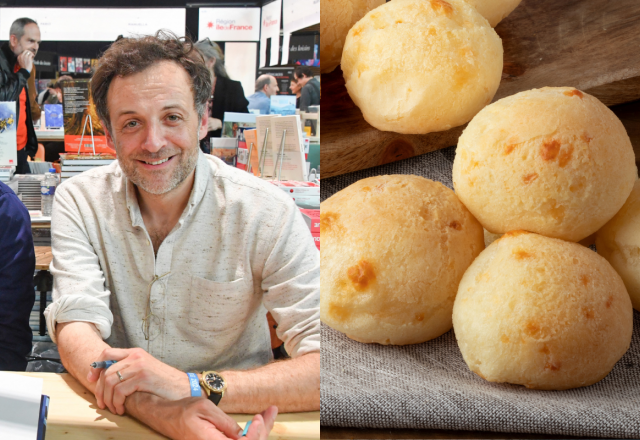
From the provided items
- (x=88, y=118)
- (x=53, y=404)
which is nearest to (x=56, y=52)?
(x=88, y=118)

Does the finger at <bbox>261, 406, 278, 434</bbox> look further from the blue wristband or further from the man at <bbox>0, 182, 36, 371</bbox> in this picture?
the man at <bbox>0, 182, 36, 371</bbox>

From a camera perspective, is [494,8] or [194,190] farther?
[494,8]

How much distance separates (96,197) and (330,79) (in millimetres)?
302

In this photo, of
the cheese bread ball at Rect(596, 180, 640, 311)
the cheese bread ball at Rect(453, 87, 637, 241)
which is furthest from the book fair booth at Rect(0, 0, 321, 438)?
the cheese bread ball at Rect(596, 180, 640, 311)

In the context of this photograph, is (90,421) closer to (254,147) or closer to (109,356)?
(109,356)

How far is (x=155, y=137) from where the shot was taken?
0.53 meters

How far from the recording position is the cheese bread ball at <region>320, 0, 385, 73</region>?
0.58m

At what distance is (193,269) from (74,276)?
12 cm

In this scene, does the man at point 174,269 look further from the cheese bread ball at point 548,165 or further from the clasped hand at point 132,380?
the cheese bread ball at point 548,165

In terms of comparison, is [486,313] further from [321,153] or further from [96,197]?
[96,197]

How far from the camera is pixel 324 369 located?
532mm

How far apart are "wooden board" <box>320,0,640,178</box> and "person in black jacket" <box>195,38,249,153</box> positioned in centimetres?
11

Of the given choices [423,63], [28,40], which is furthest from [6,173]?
[423,63]

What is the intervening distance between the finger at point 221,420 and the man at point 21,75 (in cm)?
32
